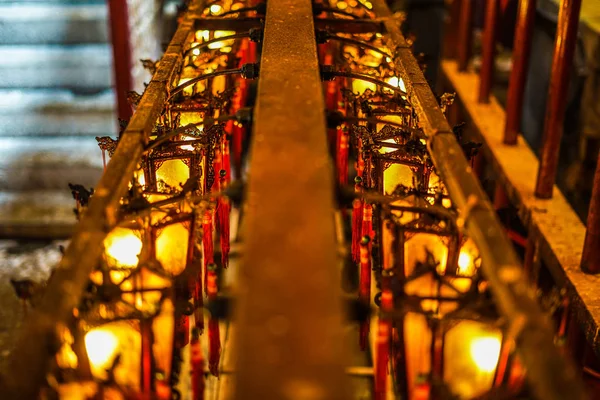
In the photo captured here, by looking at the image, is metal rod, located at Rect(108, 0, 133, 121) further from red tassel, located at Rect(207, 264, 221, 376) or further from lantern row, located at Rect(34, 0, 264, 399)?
red tassel, located at Rect(207, 264, 221, 376)

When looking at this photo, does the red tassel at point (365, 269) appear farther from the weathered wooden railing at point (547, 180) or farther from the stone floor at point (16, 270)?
the stone floor at point (16, 270)

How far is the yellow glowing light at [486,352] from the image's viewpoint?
1.95 m

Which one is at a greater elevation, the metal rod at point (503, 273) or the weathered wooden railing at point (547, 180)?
the metal rod at point (503, 273)

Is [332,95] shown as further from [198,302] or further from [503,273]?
[503,273]

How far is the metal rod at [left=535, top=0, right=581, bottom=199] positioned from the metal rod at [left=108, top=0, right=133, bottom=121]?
350 centimetres

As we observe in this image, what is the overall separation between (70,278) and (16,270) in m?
4.52

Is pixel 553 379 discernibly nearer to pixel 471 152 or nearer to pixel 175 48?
pixel 471 152

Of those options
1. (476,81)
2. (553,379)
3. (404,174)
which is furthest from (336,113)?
(476,81)

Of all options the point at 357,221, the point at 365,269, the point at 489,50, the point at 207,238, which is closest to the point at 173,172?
the point at 207,238

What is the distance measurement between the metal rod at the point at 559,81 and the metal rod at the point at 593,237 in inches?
37.8

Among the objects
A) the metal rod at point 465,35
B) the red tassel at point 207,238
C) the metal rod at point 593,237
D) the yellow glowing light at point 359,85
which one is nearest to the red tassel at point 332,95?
the yellow glowing light at point 359,85

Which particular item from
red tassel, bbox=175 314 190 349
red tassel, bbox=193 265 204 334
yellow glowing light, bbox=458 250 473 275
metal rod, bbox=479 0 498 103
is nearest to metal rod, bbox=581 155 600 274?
yellow glowing light, bbox=458 250 473 275

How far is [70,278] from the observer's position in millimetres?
1704

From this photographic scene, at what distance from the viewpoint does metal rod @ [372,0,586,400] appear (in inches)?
56.0
